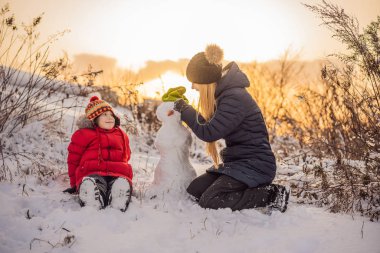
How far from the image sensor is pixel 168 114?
3.76 m

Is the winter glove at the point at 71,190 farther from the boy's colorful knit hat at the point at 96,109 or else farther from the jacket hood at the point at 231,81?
the jacket hood at the point at 231,81

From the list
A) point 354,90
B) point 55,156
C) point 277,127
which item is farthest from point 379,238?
point 277,127

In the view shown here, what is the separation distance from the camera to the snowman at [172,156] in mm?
3699

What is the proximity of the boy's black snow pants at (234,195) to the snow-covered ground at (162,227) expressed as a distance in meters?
0.10

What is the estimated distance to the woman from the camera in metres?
3.31

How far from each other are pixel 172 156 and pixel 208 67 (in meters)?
1.00

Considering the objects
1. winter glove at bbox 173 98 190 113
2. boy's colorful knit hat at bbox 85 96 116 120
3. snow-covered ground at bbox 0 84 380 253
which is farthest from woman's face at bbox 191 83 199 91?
snow-covered ground at bbox 0 84 380 253

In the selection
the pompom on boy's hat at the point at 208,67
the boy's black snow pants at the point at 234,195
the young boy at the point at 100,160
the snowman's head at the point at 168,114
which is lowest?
the boy's black snow pants at the point at 234,195

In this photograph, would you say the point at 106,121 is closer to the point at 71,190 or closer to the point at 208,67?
the point at 71,190

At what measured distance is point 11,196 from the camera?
3.25 m

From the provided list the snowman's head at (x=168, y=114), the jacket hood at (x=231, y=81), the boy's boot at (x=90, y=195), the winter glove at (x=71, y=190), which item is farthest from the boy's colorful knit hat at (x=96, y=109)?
the jacket hood at (x=231, y=81)

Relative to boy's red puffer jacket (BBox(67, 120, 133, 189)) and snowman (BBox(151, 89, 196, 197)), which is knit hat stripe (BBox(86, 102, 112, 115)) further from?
snowman (BBox(151, 89, 196, 197))

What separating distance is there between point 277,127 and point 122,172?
190 inches

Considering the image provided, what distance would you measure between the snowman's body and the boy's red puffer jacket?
35cm
